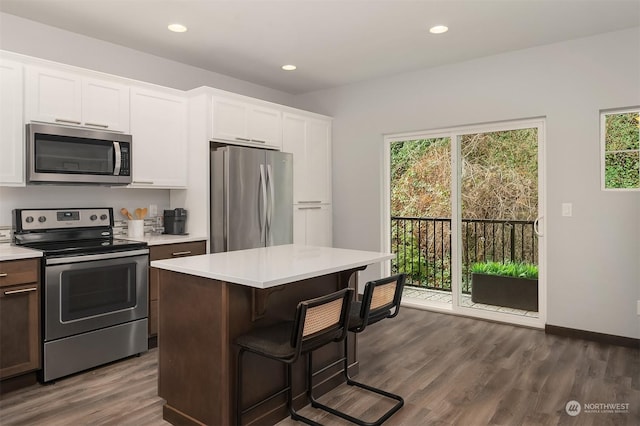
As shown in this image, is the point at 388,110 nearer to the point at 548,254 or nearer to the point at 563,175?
the point at 563,175

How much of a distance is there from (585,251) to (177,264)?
11.2 ft

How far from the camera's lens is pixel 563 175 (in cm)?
380

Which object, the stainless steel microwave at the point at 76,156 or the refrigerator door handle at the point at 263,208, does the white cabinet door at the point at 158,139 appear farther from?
the refrigerator door handle at the point at 263,208

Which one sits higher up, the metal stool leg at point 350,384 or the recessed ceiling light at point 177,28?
the recessed ceiling light at point 177,28

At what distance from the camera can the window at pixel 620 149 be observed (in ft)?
11.7

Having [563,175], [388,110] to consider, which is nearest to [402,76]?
[388,110]

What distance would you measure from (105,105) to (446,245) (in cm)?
357

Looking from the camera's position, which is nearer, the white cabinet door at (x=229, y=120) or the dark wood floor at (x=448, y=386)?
the dark wood floor at (x=448, y=386)

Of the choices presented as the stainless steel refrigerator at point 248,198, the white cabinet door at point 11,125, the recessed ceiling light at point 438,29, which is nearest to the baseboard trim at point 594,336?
the stainless steel refrigerator at point 248,198

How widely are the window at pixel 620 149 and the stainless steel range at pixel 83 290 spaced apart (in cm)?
392

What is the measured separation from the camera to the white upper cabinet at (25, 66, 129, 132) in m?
3.05

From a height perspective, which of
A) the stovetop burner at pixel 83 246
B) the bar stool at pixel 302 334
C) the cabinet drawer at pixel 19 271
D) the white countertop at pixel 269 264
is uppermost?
the stovetop burner at pixel 83 246

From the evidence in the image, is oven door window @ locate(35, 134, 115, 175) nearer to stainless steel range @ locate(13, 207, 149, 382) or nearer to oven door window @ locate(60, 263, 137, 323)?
stainless steel range @ locate(13, 207, 149, 382)

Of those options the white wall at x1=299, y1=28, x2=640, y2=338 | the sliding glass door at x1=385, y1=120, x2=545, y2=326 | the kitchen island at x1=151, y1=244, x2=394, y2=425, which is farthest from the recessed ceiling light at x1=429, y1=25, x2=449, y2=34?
the kitchen island at x1=151, y1=244, x2=394, y2=425
